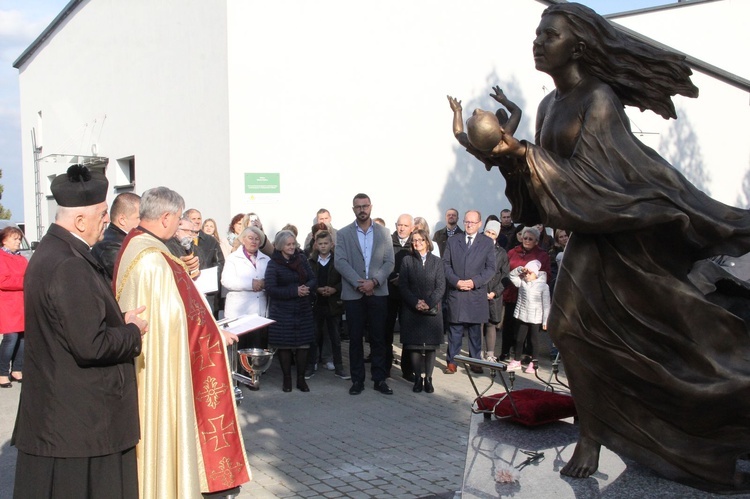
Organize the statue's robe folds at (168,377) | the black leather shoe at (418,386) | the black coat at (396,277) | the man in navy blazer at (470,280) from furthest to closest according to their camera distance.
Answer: the black coat at (396,277) → the man in navy blazer at (470,280) → the black leather shoe at (418,386) → the statue's robe folds at (168,377)

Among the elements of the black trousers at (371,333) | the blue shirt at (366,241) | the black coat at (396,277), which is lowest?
the black trousers at (371,333)

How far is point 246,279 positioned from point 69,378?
5.49 meters

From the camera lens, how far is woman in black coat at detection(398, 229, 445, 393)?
345 inches

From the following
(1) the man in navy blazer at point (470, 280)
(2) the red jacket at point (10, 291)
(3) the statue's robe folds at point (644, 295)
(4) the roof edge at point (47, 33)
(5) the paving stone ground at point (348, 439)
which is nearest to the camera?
(3) the statue's robe folds at point (644, 295)

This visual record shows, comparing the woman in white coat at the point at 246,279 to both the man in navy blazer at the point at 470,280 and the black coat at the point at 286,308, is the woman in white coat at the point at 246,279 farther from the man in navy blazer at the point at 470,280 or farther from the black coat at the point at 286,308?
the man in navy blazer at the point at 470,280

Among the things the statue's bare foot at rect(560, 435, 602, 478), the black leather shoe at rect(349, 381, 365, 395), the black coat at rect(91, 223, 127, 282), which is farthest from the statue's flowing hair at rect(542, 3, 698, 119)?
the black leather shoe at rect(349, 381, 365, 395)

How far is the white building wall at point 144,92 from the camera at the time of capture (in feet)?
42.8

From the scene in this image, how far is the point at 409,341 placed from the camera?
880cm

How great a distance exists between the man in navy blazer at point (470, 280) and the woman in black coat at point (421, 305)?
0.37 meters

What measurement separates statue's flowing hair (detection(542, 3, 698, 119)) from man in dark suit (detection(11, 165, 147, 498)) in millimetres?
2593

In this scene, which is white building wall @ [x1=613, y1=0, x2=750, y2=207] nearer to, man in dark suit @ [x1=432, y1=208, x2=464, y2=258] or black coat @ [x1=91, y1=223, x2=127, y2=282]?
man in dark suit @ [x1=432, y1=208, x2=464, y2=258]

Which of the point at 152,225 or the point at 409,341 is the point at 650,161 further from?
the point at 409,341

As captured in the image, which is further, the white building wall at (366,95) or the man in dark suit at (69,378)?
the white building wall at (366,95)

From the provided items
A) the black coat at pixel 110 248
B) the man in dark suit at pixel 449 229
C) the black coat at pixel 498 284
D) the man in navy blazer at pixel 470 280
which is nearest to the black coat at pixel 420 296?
the man in navy blazer at pixel 470 280
